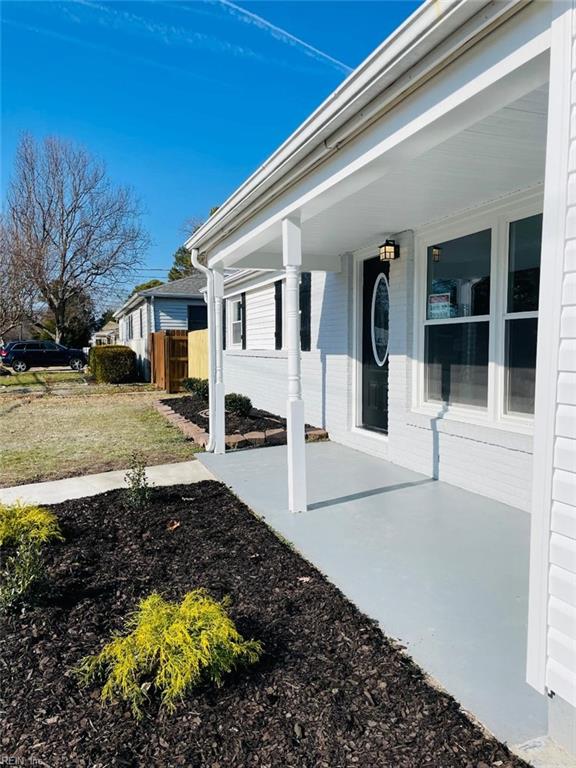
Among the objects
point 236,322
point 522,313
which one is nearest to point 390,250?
point 522,313

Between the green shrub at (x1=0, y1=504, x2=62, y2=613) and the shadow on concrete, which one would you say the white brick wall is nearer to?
the shadow on concrete

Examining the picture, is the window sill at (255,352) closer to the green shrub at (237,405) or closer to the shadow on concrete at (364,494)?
the green shrub at (237,405)

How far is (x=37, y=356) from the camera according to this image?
25.9 metres

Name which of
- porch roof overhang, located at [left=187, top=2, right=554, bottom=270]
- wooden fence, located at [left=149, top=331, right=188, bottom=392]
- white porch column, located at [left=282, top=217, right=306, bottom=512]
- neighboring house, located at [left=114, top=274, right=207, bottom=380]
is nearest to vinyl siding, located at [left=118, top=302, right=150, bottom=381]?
neighboring house, located at [left=114, top=274, right=207, bottom=380]

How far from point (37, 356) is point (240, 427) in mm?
21672

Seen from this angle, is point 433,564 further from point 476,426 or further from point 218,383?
point 218,383

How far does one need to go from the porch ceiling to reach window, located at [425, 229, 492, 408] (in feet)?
1.35

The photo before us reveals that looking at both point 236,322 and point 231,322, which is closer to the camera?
point 236,322

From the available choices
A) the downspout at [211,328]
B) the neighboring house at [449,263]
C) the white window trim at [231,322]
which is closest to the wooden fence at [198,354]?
the white window trim at [231,322]

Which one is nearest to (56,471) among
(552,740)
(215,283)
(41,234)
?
(215,283)

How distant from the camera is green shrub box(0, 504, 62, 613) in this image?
2727 millimetres

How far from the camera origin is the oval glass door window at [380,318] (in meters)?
6.37

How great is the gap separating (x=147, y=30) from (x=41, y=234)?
21993 mm

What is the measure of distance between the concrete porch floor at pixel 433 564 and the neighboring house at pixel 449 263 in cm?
21
